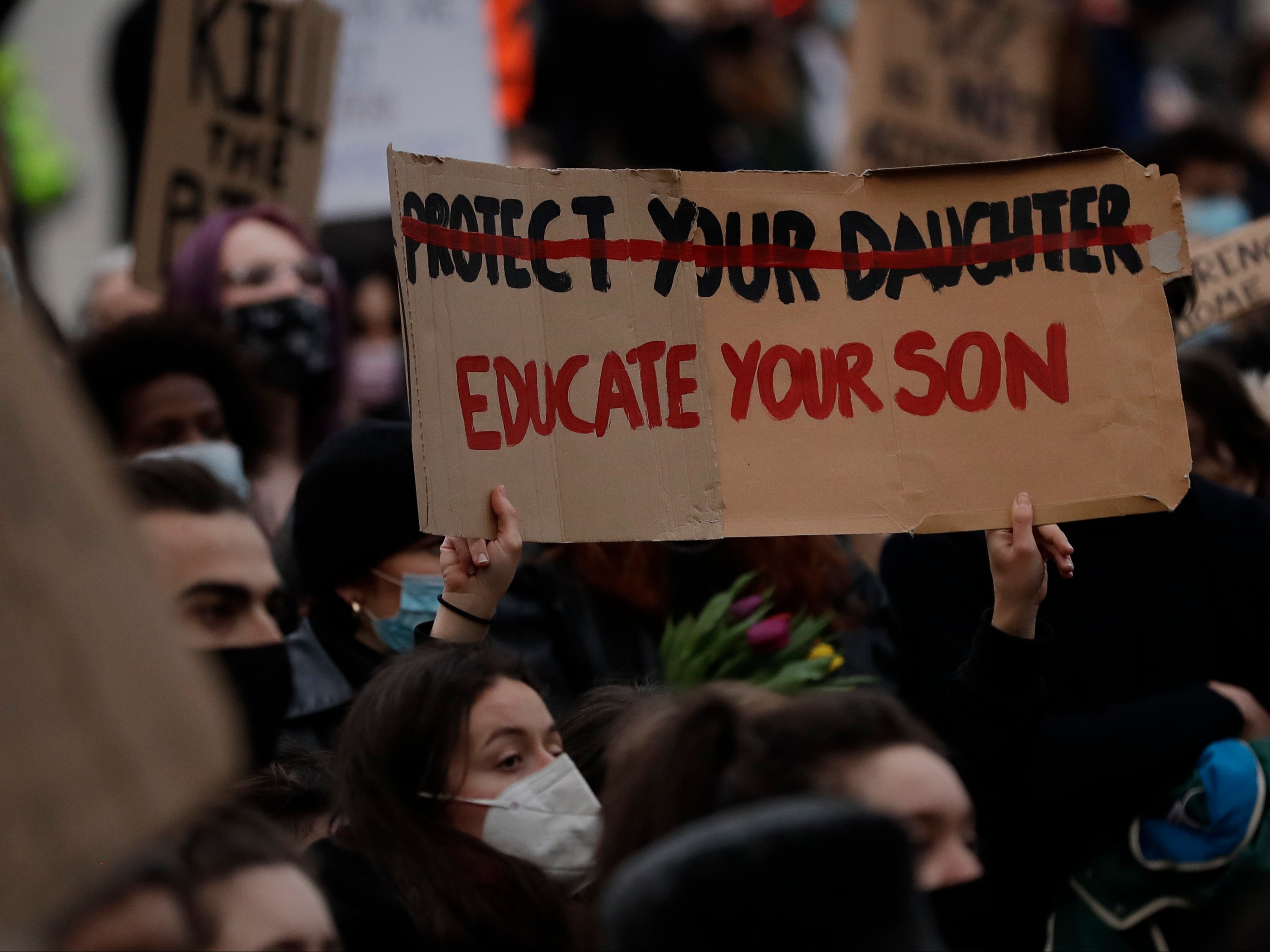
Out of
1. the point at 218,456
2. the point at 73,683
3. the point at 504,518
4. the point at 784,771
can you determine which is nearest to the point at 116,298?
the point at 218,456

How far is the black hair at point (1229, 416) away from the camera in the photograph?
395cm

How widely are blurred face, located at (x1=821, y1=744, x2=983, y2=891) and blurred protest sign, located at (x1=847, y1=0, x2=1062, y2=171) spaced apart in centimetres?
344

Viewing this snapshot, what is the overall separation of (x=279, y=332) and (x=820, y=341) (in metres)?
2.20

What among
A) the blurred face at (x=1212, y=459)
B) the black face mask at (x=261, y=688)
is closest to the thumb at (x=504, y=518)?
the black face mask at (x=261, y=688)

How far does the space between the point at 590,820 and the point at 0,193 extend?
205 centimetres

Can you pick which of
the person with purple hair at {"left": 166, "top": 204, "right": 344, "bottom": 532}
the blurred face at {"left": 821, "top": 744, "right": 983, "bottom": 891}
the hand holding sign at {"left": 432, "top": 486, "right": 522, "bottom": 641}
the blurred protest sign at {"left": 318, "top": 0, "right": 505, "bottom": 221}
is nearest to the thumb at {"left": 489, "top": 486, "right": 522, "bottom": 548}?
the hand holding sign at {"left": 432, "top": 486, "right": 522, "bottom": 641}

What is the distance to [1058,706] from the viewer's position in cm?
313

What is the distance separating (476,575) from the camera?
111 inches

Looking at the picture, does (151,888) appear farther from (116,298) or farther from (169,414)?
(116,298)

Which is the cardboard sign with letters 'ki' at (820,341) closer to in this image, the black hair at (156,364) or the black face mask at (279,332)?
the black hair at (156,364)

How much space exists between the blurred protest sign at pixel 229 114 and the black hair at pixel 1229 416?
2.58 meters

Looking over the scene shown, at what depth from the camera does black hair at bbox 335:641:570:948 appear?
2.50m

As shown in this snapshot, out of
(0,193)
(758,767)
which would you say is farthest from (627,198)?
(0,193)

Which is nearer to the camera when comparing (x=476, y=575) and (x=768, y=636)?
(x=476, y=575)
